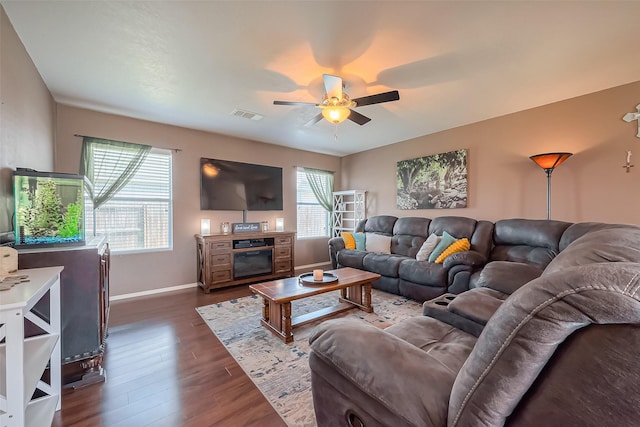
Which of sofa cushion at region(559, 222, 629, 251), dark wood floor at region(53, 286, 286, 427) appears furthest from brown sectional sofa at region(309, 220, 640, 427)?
sofa cushion at region(559, 222, 629, 251)

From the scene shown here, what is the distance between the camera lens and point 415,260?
11.4ft

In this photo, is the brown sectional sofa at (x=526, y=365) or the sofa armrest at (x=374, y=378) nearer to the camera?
the brown sectional sofa at (x=526, y=365)

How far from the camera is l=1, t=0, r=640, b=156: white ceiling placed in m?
1.68

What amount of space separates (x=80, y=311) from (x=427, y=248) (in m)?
3.75

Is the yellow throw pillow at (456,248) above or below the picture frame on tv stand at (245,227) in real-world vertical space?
below

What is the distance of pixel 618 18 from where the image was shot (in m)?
1.75

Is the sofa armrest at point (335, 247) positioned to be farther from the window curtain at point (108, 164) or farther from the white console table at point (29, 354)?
the white console table at point (29, 354)

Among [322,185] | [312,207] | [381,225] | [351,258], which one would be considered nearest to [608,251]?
[351,258]

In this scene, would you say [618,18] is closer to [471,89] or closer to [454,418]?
[471,89]

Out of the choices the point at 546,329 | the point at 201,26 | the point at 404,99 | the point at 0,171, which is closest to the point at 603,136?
the point at 404,99

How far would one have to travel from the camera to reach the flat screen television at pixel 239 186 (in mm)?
4141

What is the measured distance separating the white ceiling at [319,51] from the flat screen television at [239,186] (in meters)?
1.16

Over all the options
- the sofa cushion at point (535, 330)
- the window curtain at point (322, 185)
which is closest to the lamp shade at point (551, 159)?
the sofa cushion at point (535, 330)

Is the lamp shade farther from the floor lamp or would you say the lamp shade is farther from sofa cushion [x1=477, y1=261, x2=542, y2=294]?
sofa cushion [x1=477, y1=261, x2=542, y2=294]
